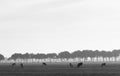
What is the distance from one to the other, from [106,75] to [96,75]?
123cm

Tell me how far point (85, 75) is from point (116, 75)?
3822 mm

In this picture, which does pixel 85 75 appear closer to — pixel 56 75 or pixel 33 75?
pixel 56 75

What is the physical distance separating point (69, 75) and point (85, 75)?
2.03 metres

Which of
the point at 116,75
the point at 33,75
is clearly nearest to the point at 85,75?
the point at 116,75

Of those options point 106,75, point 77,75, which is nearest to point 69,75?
point 77,75

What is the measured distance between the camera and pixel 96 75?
145 ft

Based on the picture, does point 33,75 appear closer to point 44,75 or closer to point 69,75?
point 44,75

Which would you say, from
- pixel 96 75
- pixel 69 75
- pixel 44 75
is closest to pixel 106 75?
pixel 96 75

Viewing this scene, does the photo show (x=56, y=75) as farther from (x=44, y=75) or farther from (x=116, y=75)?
(x=116, y=75)

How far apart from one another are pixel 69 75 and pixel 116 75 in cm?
585

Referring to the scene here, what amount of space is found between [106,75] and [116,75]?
1.26 m

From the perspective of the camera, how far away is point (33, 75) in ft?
150

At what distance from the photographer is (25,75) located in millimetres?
45969

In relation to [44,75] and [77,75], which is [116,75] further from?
[44,75]
